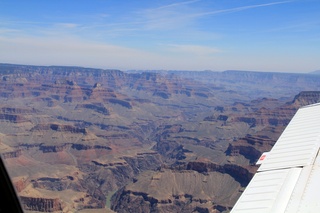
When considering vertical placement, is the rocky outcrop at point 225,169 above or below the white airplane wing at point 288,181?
below

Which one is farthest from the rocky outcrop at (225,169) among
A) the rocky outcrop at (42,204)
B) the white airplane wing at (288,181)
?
the white airplane wing at (288,181)

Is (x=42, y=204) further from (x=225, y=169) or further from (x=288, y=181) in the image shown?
(x=288, y=181)

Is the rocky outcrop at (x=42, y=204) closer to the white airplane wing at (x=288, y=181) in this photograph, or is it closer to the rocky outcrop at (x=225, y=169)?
the rocky outcrop at (x=225, y=169)

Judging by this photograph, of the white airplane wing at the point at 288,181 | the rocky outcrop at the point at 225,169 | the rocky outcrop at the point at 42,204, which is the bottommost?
the rocky outcrop at the point at 42,204

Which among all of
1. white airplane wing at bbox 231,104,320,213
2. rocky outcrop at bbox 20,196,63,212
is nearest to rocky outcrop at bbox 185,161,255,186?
rocky outcrop at bbox 20,196,63,212

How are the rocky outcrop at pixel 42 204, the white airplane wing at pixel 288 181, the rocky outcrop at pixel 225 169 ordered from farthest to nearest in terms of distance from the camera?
Answer: the rocky outcrop at pixel 225 169 < the rocky outcrop at pixel 42 204 < the white airplane wing at pixel 288 181

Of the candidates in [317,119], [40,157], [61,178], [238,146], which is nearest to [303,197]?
[317,119]
